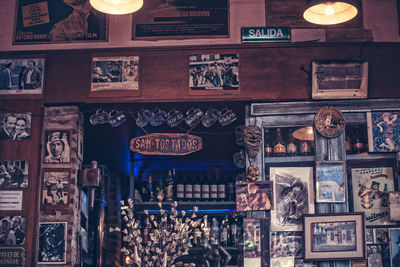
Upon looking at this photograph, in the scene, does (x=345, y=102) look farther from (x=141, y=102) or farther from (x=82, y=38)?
(x=82, y=38)

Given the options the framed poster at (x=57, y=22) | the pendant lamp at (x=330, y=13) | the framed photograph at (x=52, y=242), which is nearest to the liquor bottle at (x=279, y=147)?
the pendant lamp at (x=330, y=13)

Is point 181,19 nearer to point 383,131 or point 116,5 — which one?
point 116,5

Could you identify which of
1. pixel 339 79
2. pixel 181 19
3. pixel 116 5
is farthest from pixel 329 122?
pixel 116 5

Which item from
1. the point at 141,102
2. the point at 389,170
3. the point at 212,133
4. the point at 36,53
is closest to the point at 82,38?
the point at 36,53

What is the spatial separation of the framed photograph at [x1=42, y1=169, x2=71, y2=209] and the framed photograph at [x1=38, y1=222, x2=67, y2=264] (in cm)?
18

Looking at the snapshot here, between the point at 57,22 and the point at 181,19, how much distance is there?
49.0 inches

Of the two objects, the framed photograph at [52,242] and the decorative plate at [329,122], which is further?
the decorative plate at [329,122]

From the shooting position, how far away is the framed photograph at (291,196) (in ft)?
16.0

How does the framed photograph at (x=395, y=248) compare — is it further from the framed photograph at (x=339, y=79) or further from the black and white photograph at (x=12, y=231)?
the black and white photograph at (x=12, y=231)

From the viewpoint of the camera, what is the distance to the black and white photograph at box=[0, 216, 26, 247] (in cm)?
488

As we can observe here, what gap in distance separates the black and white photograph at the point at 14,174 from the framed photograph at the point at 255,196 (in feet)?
6.60

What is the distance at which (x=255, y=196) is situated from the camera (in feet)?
16.1

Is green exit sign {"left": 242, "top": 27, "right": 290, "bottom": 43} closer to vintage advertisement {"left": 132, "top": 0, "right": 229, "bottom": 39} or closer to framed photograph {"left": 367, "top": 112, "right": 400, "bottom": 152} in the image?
vintage advertisement {"left": 132, "top": 0, "right": 229, "bottom": 39}

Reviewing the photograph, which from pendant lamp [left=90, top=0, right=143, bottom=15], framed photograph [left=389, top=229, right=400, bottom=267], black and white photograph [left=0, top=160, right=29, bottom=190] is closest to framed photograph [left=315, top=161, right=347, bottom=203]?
framed photograph [left=389, top=229, right=400, bottom=267]
